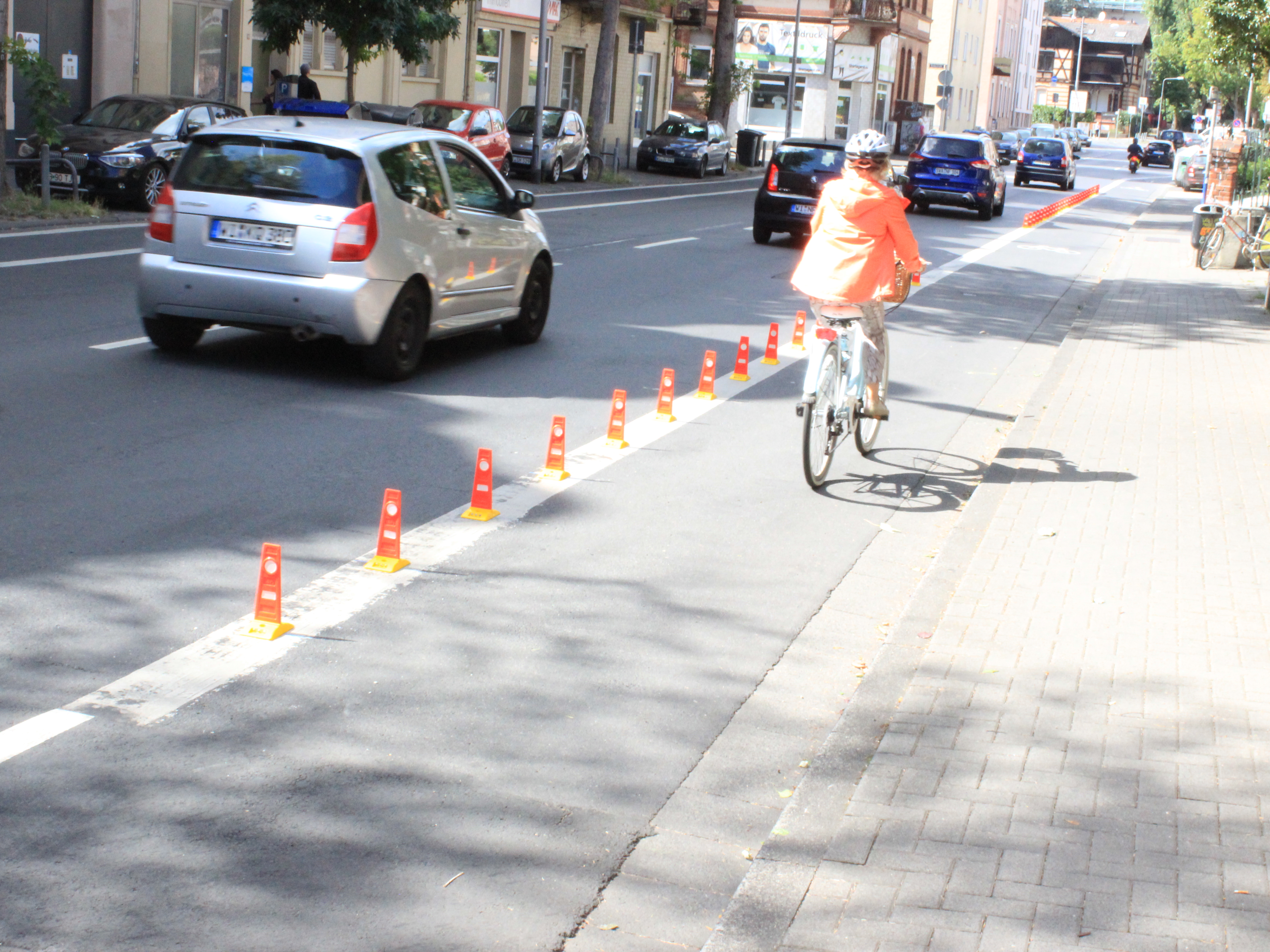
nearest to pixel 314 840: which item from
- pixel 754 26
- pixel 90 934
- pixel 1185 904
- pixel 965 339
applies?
pixel 90 934

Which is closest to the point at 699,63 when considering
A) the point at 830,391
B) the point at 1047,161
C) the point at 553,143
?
the point at 1047,161

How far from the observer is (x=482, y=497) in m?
7.05

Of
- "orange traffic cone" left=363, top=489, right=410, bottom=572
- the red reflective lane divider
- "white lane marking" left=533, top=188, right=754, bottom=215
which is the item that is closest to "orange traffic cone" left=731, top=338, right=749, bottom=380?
"orange traffic cone" left=363, top=489, right=410, bottom=572

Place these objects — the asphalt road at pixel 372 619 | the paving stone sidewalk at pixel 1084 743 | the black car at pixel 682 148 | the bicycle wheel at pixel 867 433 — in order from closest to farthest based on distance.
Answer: the paving stone sidewalk at pixel 1084 743, the asphalt road at pixel 372 619, the bicycle wheel at pixel 867 433, the black car at pixel 682 148

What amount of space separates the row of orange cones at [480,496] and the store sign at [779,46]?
203ft

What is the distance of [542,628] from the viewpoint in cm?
563

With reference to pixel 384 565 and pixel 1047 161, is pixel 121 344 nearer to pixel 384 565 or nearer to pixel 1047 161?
pixel 384 565

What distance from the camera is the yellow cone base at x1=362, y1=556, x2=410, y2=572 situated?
20.1 ft

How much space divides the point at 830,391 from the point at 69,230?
1269cm

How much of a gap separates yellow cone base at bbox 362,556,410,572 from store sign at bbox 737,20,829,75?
67.1 metres

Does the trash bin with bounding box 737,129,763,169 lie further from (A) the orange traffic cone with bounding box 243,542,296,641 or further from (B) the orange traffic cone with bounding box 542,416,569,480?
(A) the orange traffic cone with bounding box 243,542,296,641

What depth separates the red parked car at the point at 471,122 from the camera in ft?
98.1

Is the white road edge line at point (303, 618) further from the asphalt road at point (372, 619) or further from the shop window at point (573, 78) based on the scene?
the shop window at point (573, 78)

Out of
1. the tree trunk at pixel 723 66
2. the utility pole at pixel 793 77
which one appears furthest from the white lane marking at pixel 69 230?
the utility pole at pixel 793 77
